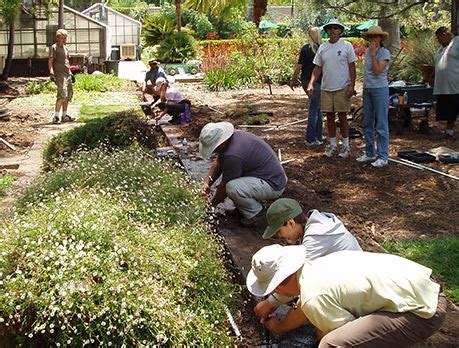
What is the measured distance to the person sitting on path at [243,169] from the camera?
5.83 metres

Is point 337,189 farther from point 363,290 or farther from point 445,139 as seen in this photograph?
point 363,290

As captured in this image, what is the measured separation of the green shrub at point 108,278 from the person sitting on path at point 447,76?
639 cm

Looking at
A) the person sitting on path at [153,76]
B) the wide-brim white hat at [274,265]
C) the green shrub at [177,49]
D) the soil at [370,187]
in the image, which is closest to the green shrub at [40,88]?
the soil at [370,187]

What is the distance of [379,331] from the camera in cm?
328

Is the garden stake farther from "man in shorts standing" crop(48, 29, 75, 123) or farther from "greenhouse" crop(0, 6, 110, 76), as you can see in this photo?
"greenhouse" crop(0, 6, 110, 76)

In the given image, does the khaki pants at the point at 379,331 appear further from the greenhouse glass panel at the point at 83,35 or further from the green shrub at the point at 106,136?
the greenhouse glass panel at the point at 83,35

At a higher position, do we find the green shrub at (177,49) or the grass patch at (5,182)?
the green shrub at (177,49)

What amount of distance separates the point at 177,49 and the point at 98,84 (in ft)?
33.7

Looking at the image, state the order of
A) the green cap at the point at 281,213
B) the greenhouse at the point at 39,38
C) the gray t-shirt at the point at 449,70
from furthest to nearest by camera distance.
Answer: the greenhouse at the point at 39,38 < the gray t-shirt at the point at 449,70 < the green cap at the point at 281,213

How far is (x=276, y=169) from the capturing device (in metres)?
6.17

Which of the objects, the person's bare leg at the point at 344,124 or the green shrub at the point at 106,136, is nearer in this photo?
the green shrub at the point at 106,136

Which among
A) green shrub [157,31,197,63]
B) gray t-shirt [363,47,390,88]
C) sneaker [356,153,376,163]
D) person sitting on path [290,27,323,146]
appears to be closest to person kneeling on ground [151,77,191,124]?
person sitting on path [290,27,323,146]

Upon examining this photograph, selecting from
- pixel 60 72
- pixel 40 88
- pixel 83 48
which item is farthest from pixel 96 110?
pixel 83 48

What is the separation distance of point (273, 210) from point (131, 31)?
3467cm
